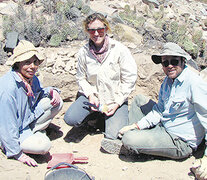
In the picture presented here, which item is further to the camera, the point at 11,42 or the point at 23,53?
the point at 11,42

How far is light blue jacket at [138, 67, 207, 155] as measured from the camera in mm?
2617

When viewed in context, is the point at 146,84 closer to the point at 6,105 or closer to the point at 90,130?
the point at 90,130

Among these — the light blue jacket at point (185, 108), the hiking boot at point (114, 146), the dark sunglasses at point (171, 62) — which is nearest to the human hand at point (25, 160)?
the hiking boot at point (114, 146)

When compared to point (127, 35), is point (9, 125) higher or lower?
lower

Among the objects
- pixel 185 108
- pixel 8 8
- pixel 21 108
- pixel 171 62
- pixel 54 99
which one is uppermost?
pixel 171 62

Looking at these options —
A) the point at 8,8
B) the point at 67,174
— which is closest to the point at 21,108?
the point at 67,174

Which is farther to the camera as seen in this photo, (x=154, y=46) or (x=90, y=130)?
(x=154, y=46)

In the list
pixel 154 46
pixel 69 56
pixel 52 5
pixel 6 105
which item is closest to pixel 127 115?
pixel 6 105

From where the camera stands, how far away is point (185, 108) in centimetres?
279

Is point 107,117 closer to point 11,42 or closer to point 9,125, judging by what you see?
point 9,125

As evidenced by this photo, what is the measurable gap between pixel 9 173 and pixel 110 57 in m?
1.87

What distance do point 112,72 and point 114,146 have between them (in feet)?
3.20

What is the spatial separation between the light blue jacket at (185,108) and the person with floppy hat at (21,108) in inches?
51.7

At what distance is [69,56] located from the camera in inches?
191
